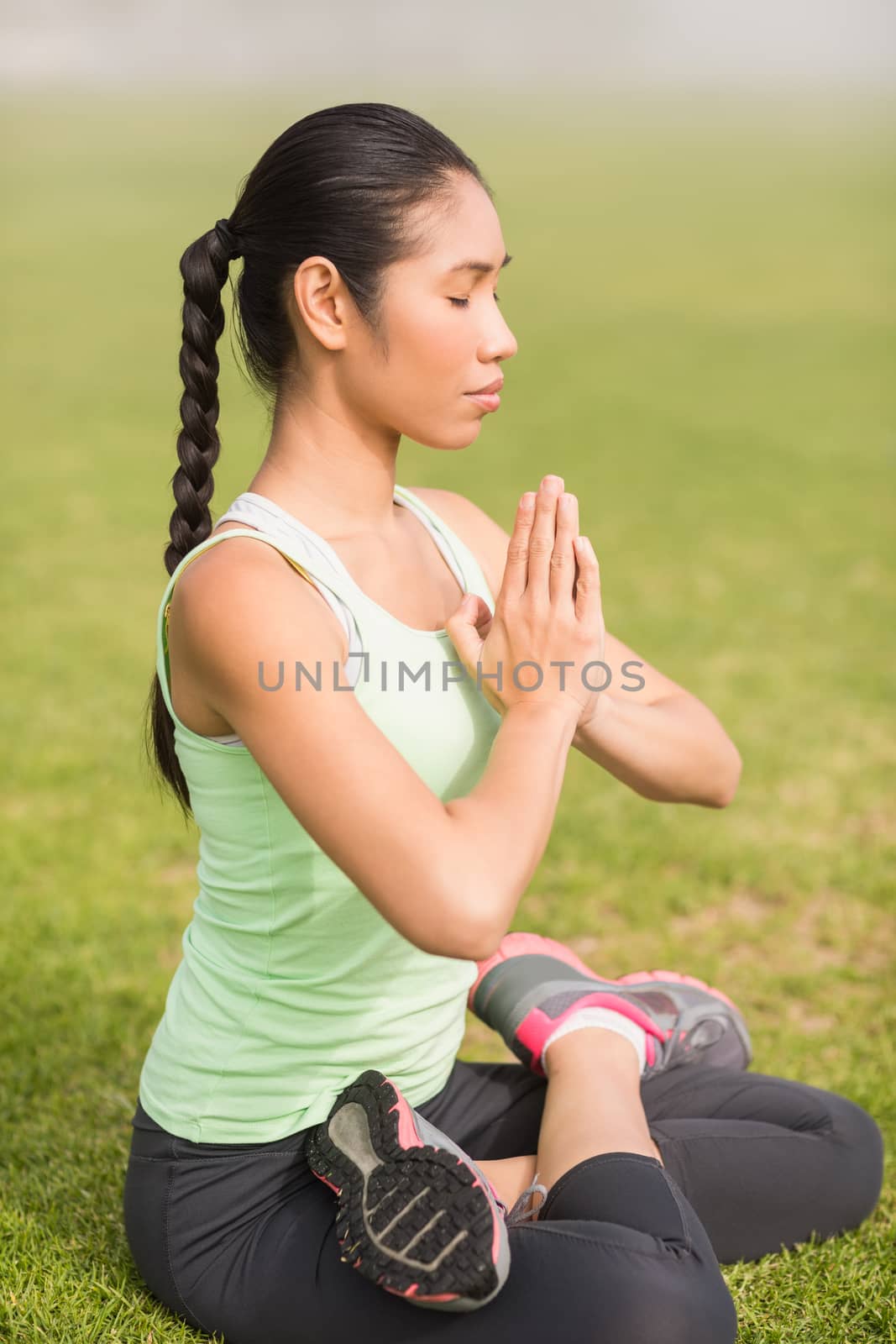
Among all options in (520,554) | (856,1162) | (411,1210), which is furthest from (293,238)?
(856,1162)

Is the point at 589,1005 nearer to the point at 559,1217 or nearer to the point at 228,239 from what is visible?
the point at 559,1217

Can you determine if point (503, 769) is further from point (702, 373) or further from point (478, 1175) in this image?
point (702, 373)

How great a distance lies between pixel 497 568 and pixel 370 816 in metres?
0.95


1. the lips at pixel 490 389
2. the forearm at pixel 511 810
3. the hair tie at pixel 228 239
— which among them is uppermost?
the hair tie at pixel 228 239

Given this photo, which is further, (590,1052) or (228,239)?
(590,1052)

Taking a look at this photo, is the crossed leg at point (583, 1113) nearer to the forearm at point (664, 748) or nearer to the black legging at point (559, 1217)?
the black legging at point (559, 1217)

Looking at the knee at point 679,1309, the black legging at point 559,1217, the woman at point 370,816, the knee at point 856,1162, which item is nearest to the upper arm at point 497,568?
the woman at point 370,816

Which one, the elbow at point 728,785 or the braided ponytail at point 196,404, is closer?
the braided ponytail at point 196,404

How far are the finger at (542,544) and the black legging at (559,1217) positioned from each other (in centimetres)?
90

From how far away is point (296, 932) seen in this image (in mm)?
2230

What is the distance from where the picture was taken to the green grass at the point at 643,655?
305 centimetres

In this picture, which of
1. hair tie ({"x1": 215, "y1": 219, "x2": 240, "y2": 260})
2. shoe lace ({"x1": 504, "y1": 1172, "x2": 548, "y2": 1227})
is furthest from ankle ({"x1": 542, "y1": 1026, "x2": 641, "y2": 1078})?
hair tie ({"x1": 215, "y1": 219, "x2": 240, "y2": 260})

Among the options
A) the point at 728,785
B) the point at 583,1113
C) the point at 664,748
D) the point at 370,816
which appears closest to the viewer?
the point at 370,816

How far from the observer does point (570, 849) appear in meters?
4.81
